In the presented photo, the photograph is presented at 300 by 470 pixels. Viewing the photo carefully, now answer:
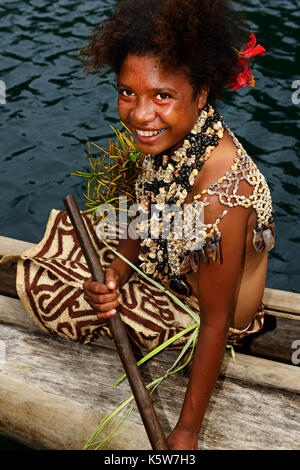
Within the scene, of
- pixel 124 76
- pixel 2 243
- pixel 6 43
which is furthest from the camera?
pixel 6 43

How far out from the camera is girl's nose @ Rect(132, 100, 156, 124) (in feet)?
6.63

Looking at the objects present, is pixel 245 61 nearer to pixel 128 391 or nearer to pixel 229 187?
pixel 229 187

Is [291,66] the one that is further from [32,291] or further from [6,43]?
[32,291]

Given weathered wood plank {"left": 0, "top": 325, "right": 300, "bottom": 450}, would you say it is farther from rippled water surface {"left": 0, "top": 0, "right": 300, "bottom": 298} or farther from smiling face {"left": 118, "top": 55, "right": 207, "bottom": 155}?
rippled water surface {"left": 0, "top": 0, "right": 300, "bottom": 298}

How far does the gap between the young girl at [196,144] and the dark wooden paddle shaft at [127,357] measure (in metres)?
0.09

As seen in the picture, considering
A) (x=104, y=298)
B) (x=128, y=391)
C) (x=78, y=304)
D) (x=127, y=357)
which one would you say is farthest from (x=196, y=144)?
(x=128, y=391)

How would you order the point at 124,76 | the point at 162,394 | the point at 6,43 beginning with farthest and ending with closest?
the point at 6,43, the point at 162,394, the point at 124,76

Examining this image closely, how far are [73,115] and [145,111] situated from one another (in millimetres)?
4171

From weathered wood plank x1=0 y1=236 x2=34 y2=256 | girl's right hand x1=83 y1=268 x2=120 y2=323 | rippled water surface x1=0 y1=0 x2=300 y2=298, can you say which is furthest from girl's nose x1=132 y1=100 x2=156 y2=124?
rippled water surface x1=0 y1=0 x2=300 y2=298

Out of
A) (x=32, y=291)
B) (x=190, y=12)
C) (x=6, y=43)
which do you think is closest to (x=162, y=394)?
(x=32, y=291)

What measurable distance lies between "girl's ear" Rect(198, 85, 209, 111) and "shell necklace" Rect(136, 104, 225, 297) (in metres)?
0.06

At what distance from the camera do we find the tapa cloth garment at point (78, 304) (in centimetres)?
260

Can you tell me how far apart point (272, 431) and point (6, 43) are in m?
6.23

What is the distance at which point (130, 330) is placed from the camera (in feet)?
8.61
